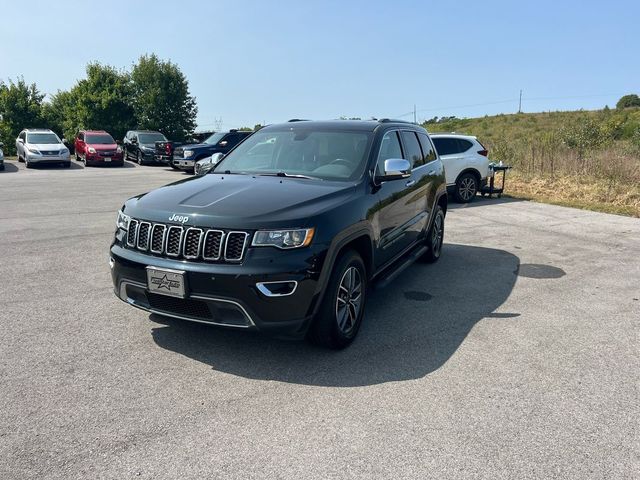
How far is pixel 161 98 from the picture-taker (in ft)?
124

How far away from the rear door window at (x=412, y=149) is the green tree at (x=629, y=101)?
2508 inches

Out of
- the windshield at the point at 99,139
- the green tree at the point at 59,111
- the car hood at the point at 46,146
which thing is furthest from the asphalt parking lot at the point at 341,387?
the green tree at the point at 59,111

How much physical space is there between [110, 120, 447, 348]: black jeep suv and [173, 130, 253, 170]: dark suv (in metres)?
15.3

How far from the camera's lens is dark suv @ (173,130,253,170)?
19.7 meters

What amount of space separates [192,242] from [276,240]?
60 cm

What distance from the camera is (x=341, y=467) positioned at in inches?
103

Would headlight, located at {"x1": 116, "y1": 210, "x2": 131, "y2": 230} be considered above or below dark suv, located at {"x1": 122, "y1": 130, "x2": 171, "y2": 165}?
below

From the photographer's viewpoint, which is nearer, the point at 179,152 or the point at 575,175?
the point at 575,175

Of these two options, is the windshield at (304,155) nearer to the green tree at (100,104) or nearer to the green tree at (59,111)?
the green tree at (100,104)

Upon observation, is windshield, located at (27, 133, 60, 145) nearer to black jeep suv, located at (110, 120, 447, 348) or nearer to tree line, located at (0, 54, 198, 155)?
tree line, located at (0, 54, 198, 155)


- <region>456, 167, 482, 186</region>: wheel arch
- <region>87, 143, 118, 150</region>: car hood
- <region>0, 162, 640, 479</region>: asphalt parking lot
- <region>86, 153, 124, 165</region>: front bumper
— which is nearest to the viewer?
<region>0, 162, 640, 479</region>: asphalt parking lot

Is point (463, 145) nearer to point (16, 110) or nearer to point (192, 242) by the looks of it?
point (192, 242)

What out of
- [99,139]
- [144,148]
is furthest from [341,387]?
[99,139]

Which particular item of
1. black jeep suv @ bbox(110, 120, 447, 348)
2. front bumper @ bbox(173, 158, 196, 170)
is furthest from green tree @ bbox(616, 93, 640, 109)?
black jeep suv @ bbox(110, 120, 447, 348)
